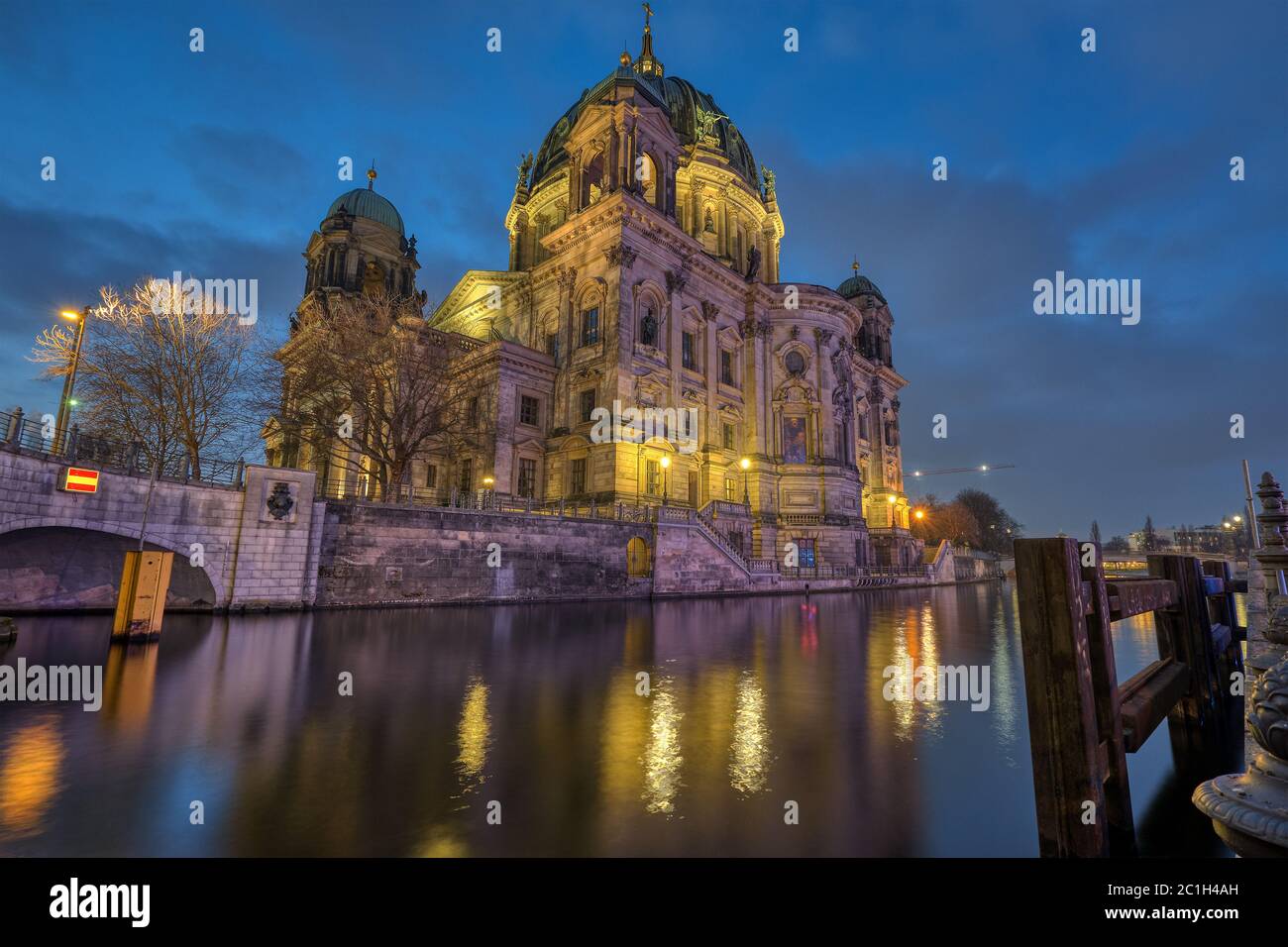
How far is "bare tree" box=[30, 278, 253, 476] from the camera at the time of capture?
847 inches

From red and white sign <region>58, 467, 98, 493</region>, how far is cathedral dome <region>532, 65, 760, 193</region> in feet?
131

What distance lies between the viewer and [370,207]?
48.8 metres

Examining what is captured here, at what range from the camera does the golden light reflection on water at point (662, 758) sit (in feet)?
13.1

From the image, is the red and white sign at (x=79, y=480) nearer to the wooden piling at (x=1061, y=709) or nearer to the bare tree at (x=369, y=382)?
the bare tree at (x=369, y=382)

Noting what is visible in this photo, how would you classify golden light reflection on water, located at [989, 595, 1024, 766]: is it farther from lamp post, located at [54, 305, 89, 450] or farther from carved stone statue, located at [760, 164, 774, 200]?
carved stone statue, located at [760, 164, 774, 200]

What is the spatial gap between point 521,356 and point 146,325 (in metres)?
16.9

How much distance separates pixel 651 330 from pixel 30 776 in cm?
3218

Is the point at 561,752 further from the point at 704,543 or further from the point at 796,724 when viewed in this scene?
the point at 704,543

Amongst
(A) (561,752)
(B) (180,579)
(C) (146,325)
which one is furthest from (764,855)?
(C) (146,325)

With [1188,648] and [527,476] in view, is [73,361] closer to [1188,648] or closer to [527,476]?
[527,476]

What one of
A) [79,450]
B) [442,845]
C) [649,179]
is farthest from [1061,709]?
[649,179]

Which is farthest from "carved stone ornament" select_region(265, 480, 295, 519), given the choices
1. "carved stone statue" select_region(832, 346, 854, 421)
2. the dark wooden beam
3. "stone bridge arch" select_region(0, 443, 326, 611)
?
"carved stone statue" select_region(832, 346, 854, 421)
